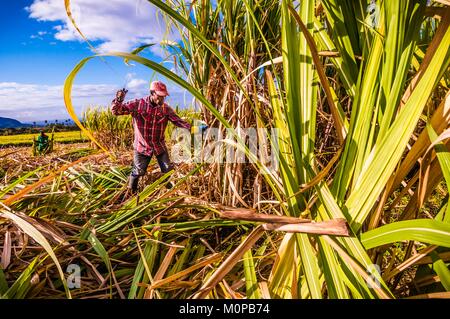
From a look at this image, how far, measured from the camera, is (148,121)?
2.17 meters

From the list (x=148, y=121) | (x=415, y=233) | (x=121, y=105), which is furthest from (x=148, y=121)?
(x=415, y=233)

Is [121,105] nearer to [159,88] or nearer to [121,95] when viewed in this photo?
[121,95]

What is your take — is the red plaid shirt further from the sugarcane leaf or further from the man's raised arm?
the sugarcane leaf

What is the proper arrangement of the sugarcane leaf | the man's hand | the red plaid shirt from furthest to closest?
the red plaid shirt → the man's hand → the sugarcane leaf

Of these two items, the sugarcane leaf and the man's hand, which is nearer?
the sugarcane leaf

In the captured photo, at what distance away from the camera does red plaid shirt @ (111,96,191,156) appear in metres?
2.07

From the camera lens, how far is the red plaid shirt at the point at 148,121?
207 centimetres

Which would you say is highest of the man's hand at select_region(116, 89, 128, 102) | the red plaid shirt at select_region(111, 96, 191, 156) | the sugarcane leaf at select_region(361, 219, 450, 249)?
the man's hand at select_region(116, 89, 128, 102)

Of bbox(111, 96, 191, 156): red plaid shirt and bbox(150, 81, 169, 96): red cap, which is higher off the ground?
bbox(150, 81, 169, 96): red cap

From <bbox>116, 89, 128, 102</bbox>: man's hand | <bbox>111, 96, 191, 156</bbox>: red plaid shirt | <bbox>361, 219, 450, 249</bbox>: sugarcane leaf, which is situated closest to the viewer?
<bbox>361, 219, 450, 249</bbox>: sugarcane leaf

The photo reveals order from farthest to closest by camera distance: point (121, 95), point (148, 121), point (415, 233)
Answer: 1. point (148, 121)
2. point (121, 95)
3. point (415, 233)

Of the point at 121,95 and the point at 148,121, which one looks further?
the point at 148,121

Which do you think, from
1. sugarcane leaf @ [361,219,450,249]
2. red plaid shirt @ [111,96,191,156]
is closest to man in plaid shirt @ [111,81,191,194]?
red plaid shirt @ [111,96,191,156]
